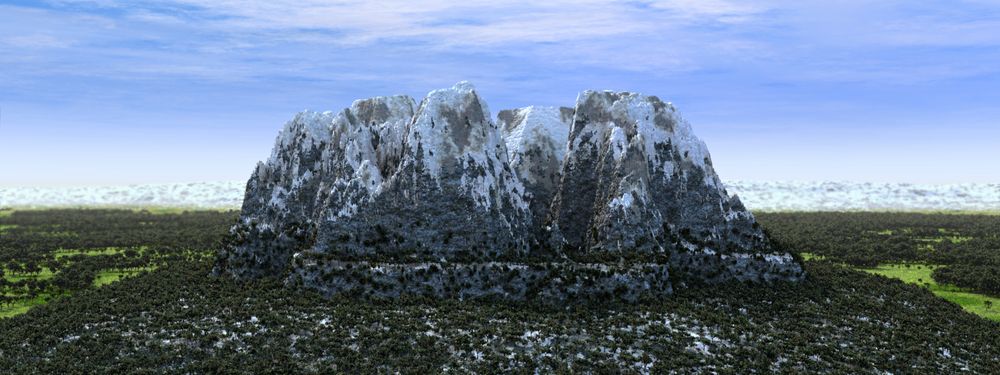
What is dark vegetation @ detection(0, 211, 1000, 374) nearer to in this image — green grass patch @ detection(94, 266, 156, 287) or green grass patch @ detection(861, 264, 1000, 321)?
green grass patch @ detection(861, 264, 1000, 321)

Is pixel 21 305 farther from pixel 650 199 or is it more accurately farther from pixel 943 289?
pixel 943 289

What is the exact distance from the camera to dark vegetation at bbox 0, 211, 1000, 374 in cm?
2955

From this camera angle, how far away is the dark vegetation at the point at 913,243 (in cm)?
5994

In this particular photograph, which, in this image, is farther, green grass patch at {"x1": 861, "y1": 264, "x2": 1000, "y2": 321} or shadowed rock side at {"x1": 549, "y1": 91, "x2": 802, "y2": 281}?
green grass patch at {"x1": 861, "y1": 264, "x2": 1000, "y2": 321}

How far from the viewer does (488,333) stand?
105 ft

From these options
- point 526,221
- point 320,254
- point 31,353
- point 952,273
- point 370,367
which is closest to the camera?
point 370,367

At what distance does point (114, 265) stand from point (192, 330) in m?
37.0

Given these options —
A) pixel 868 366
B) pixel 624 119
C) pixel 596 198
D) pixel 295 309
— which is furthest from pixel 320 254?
pixel 868 366

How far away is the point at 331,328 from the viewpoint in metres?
32.8

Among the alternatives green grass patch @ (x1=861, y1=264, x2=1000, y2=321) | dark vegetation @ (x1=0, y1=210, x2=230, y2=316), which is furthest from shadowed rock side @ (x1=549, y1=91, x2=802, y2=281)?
dark vegetation @ (x1=0, y1=210, x2=230, y2=316)

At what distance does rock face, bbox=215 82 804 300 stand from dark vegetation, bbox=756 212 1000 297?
8.66 meters

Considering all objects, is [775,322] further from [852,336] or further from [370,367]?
[370,367]

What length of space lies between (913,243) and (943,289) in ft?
121

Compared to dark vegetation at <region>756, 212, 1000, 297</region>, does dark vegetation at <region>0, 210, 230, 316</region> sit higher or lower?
lower
